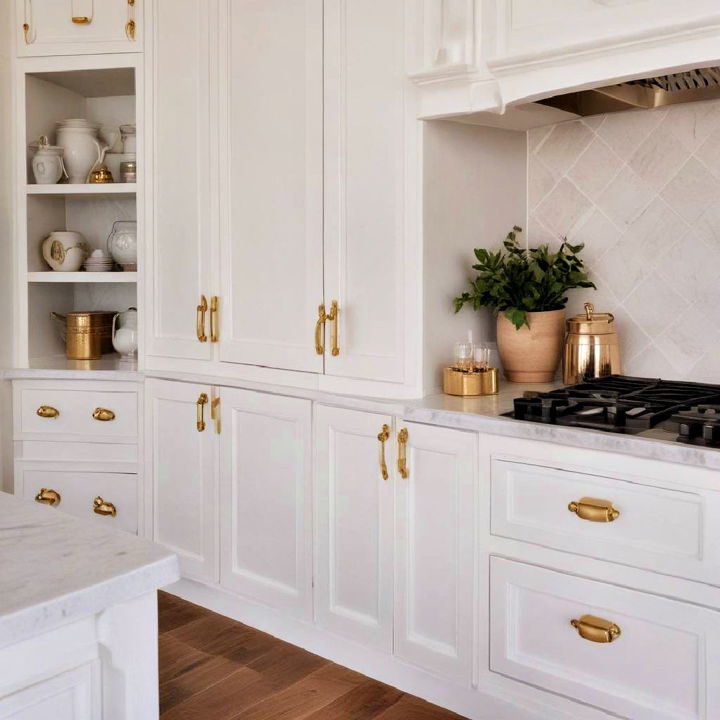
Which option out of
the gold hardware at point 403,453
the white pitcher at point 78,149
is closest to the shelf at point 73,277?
the white pitcher at point 78,149

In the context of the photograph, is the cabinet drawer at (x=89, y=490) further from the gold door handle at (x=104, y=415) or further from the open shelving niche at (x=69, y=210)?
the open shelving niche at (x=69, y=210)

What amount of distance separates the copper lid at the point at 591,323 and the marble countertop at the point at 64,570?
1.63 m

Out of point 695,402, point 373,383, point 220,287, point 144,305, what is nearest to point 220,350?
point 220,287

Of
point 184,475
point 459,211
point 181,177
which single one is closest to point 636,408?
point 459,211

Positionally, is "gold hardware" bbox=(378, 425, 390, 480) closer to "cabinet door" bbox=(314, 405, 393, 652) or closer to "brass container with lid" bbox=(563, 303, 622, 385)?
"cabinet door" bbox=(314, 405, 393, 652)

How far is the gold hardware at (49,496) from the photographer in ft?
10.2

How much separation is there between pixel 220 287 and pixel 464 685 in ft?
4.66

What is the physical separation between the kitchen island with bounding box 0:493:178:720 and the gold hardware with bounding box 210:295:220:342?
1.81m

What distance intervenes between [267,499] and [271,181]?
3.18 ft

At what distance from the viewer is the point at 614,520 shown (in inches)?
72.6

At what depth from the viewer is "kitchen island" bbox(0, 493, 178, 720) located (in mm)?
861

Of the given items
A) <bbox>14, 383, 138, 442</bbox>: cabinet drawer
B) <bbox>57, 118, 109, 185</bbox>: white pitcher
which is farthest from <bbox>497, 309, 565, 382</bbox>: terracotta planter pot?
<bbox>57, 118, 109, 185</bbox>: white pitcher

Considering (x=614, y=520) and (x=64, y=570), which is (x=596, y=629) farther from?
(x=64, y=570)

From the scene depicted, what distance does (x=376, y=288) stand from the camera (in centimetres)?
238
